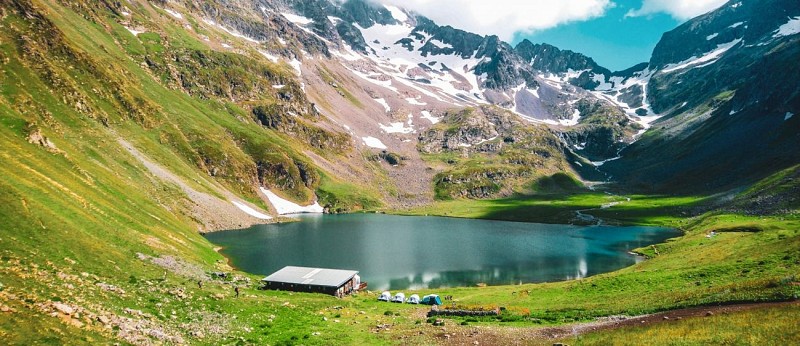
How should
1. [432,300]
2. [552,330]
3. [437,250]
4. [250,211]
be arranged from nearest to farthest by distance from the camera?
1. [552,330]
2. [432,300]
3. [437,250]
4. [250,211]

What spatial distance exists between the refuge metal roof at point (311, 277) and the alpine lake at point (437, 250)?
A: 42.8ft

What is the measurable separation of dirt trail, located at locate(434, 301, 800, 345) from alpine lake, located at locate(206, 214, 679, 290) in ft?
144

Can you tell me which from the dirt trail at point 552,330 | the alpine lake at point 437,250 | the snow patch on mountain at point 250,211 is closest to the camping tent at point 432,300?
the alpine lake at point 437,250

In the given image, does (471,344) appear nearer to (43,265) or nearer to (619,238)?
(43,265)

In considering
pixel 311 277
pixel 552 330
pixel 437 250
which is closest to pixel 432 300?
pixel 311 277

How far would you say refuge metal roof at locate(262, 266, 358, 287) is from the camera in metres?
59.8

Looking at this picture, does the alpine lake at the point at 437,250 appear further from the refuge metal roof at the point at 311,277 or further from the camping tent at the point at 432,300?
the camping tent at the point at 432,300

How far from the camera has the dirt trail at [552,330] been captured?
29484 millimetres

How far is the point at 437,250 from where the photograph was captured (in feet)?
376

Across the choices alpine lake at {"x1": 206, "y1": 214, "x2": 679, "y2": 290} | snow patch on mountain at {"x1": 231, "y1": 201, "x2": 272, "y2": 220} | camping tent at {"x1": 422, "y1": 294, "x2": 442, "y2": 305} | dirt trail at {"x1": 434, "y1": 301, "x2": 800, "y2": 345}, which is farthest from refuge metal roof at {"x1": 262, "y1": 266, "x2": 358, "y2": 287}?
snow patch on mountain at {"x1": 231, "y1": 201, "x2": 272, "y2": 220}

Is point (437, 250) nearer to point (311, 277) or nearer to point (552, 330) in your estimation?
point (311, 277)

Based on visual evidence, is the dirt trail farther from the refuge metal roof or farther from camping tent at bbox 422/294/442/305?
the refuge metal roof

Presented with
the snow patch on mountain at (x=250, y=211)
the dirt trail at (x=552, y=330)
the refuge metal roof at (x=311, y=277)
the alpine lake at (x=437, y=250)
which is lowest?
the dirt trail at (x=552, y=330)

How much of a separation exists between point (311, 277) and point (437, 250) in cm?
5718
